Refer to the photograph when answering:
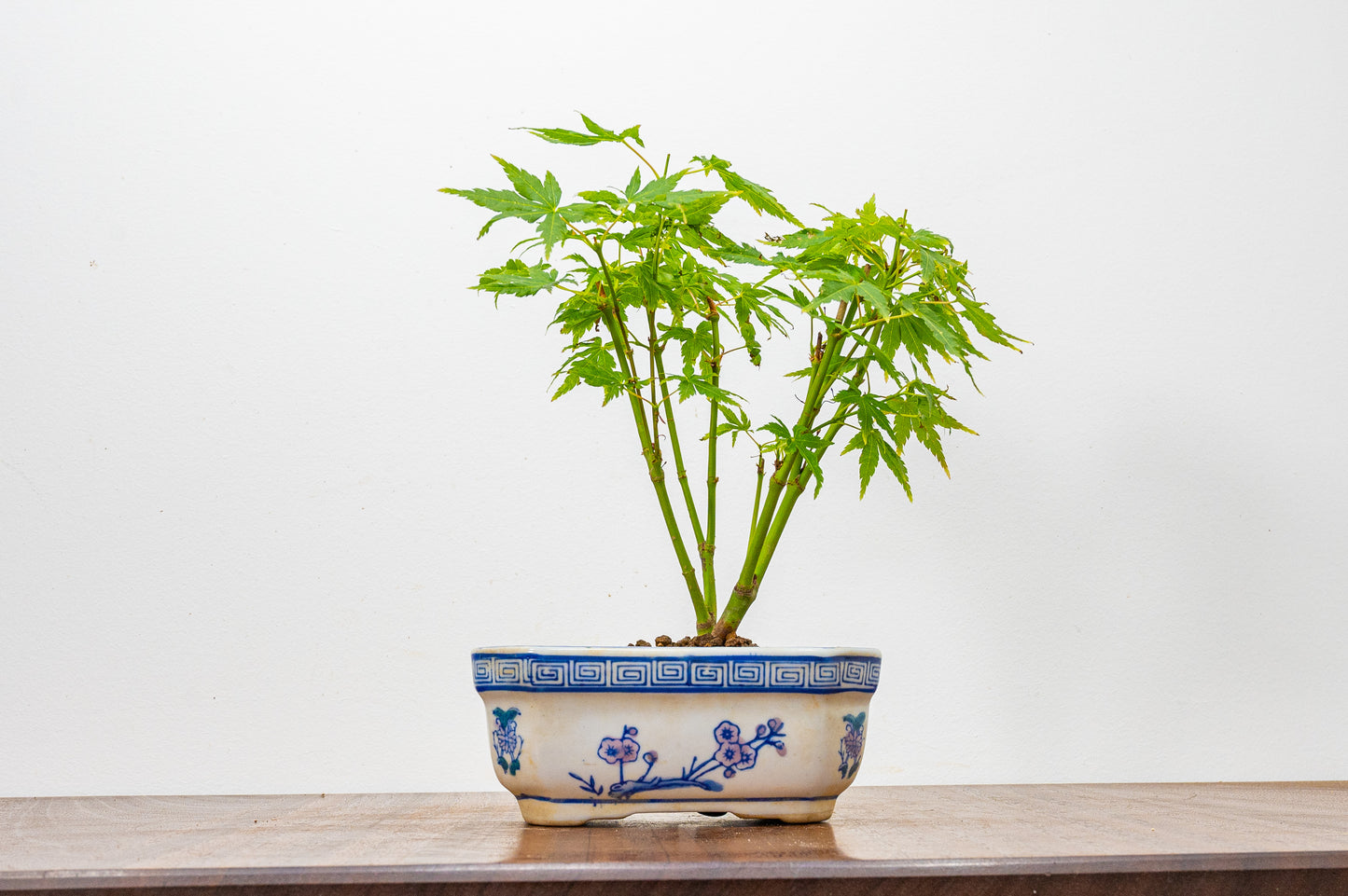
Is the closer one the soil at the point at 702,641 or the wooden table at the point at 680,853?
the wooden table at the point at 680,853

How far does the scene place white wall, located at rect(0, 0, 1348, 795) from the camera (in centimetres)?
117

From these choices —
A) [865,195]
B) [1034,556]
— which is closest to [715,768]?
[1034,556]

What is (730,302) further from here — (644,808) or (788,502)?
(644,808)

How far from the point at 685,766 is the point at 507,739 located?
0.12 m

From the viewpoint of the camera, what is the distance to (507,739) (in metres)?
0.69

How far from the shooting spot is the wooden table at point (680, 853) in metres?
0.48

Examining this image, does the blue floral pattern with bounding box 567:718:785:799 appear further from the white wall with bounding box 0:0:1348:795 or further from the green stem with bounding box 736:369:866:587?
the white wall with bounding box 0:0:1348:795

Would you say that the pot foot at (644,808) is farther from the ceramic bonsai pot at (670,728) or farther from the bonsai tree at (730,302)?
the bonsai tree at (730,302)

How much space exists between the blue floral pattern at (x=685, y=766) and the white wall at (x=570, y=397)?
0.50 m

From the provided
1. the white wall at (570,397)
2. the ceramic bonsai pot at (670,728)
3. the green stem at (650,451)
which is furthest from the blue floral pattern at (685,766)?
the white wall at (570,397)

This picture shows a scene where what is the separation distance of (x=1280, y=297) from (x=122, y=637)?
1.42 meters

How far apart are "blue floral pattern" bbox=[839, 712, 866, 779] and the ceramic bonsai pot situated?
2cm

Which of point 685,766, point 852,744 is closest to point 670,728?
point 685,766

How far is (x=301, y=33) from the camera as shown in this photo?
123 centimetres
